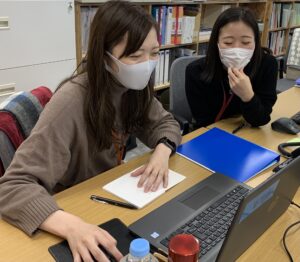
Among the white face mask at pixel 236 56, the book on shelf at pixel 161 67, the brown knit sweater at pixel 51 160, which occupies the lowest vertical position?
the book on shelf at pixel 161 67

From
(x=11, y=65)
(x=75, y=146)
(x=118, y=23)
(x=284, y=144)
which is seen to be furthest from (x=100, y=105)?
(x=11, y=65)

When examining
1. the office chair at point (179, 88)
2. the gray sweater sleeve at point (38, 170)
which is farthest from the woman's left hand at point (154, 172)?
the office chair at point (179, 88)

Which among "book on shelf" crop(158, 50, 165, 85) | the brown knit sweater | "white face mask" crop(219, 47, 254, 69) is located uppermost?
"white face mask" crop(219, 47, 254, 69)

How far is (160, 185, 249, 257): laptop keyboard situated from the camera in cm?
84

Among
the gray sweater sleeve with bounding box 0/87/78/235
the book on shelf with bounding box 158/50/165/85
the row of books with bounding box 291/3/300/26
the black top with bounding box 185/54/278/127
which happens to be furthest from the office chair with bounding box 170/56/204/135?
the row of books with bounding box 291/3/300/26

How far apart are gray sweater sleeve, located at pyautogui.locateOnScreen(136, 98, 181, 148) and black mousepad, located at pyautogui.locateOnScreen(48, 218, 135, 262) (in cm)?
50

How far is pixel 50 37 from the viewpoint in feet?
6.94

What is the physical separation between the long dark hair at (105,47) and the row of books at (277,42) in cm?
356

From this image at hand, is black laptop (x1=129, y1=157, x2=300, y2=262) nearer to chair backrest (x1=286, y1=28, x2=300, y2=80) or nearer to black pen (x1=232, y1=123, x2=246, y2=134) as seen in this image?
black pen (x1=232, y1=123, x2=246, y2=134)

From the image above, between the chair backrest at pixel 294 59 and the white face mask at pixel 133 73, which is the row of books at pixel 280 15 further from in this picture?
the white face mask at pixel 133 73

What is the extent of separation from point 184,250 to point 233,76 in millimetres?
1023

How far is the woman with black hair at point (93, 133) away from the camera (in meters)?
0.86

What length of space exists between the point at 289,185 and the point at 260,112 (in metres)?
0.73

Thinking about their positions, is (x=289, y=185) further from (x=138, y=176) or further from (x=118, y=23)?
(x=118, y=23)
